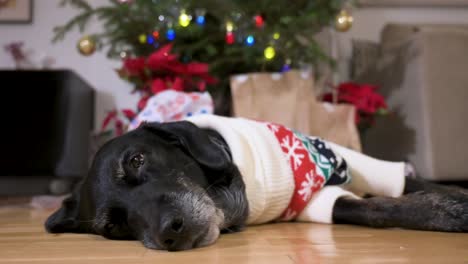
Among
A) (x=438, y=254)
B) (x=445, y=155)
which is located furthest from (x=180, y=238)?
(x=445, y=155)

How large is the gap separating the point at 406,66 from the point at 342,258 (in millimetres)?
2734

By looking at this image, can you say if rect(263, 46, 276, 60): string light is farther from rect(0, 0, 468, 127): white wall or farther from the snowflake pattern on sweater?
rect(0, 0, 468, 127): white wall

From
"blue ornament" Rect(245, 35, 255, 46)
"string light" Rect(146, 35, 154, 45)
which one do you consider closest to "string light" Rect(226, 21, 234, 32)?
"blue ornament" Rect(245, 35, 255, 46)

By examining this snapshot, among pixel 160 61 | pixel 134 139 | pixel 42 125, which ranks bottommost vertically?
pixel 42 125

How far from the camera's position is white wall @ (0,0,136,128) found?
432 cm

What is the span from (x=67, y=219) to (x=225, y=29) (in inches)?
71.2

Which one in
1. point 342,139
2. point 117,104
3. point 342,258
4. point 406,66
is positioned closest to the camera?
point 342,258

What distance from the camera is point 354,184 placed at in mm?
2143

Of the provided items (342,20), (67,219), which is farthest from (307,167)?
(342,20)

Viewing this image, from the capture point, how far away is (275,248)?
53.7 inches

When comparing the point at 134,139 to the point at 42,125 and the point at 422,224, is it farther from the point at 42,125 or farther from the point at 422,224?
the point at 42,125

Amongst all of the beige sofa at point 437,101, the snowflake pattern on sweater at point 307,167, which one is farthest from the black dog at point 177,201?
the beige sofa at point 437,101

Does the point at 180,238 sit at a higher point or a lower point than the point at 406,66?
lower

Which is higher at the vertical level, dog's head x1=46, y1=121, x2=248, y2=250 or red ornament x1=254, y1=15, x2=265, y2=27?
red ornament x1=254, y1=15, x2=265, y2=27
